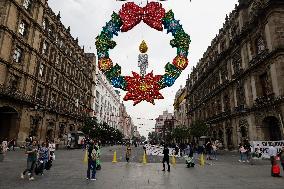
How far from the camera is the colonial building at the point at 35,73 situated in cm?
2969

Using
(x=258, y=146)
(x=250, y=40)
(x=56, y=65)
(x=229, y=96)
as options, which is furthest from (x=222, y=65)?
(x=56, y=65)

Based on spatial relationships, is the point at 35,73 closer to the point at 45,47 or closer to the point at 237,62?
the point at 45,47

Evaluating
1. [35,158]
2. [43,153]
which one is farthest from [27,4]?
[35,158]

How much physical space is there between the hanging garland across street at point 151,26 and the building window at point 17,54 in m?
21.7

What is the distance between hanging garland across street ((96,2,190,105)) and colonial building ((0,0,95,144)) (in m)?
18.3

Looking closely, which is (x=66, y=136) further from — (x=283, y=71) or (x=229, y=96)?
(x=283, y=71)

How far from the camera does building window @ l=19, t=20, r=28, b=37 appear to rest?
32944mm

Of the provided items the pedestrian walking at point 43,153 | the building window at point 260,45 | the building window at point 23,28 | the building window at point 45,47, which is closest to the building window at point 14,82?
the building window at point 23,28

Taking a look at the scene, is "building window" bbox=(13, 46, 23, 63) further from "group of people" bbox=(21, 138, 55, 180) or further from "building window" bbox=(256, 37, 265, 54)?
"building window" bbox=(256, 37, 265, 54)

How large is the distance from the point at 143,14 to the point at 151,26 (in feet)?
2.67

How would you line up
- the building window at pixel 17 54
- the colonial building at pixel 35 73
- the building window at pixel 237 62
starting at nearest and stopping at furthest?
the colonial building at pixel 35 73
the building window at pixel 17 54
the building window at pixel 237 62

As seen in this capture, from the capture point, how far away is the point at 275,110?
83.1ft

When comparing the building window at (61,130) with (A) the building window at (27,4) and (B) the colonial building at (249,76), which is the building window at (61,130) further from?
(B) the colonial building at (249,76)

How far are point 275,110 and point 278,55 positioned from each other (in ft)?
18.4
